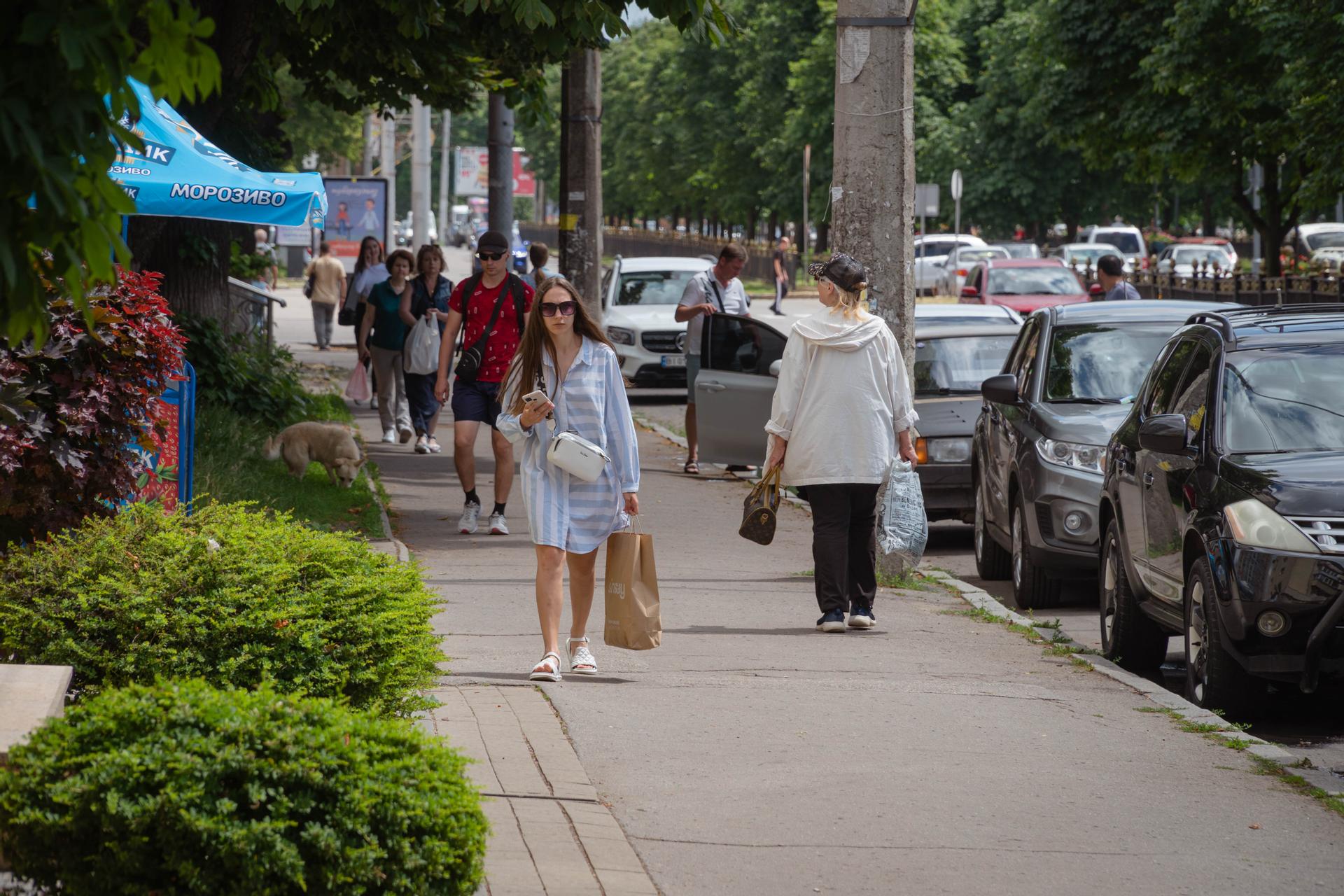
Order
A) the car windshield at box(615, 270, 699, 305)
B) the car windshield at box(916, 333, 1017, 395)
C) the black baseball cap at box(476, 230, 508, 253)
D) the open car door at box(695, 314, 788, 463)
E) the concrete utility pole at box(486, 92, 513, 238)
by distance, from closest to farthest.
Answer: the black baseball cap at box(476, 230, 508, 253) → the car windshield at box(916, 333, 1017, 395) → the open car door at box(695, 314, 788, 463) → the concrete utility pole at box(486, 92, 513, 238) → the car windshield at box(615, 270, 699, 305)

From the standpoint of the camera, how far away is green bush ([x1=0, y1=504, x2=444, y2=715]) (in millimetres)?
5508

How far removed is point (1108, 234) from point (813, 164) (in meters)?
10.5

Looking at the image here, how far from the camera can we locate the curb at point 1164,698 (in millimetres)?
6535

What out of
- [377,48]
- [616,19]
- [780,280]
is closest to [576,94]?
[377,48]

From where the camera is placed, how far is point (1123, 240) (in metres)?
60.7

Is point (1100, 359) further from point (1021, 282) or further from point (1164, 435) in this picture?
point (1021, 282)

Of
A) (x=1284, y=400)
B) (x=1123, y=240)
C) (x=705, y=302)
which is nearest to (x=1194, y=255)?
(x=1123, y=240)

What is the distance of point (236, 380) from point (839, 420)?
8.61 metres

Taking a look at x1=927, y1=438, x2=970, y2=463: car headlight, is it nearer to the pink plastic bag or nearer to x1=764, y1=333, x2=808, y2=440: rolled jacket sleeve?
x1=764, y1=333, x2=808, y2=440: rolled jacket sleeve

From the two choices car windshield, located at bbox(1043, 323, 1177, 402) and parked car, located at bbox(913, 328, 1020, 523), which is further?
parked car, located at bbox(913, 328, 1020, 523)

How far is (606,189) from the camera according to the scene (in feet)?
336

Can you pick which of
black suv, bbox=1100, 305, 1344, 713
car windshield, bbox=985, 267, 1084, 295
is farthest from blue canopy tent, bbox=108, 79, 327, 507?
car windshield, bbox=985, 267, 1084, 295

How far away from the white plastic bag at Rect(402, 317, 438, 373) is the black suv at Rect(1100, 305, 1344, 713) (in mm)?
7594

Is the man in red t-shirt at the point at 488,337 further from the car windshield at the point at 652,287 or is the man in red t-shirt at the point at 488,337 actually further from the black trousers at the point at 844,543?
the car windshield at the point at 652,287
